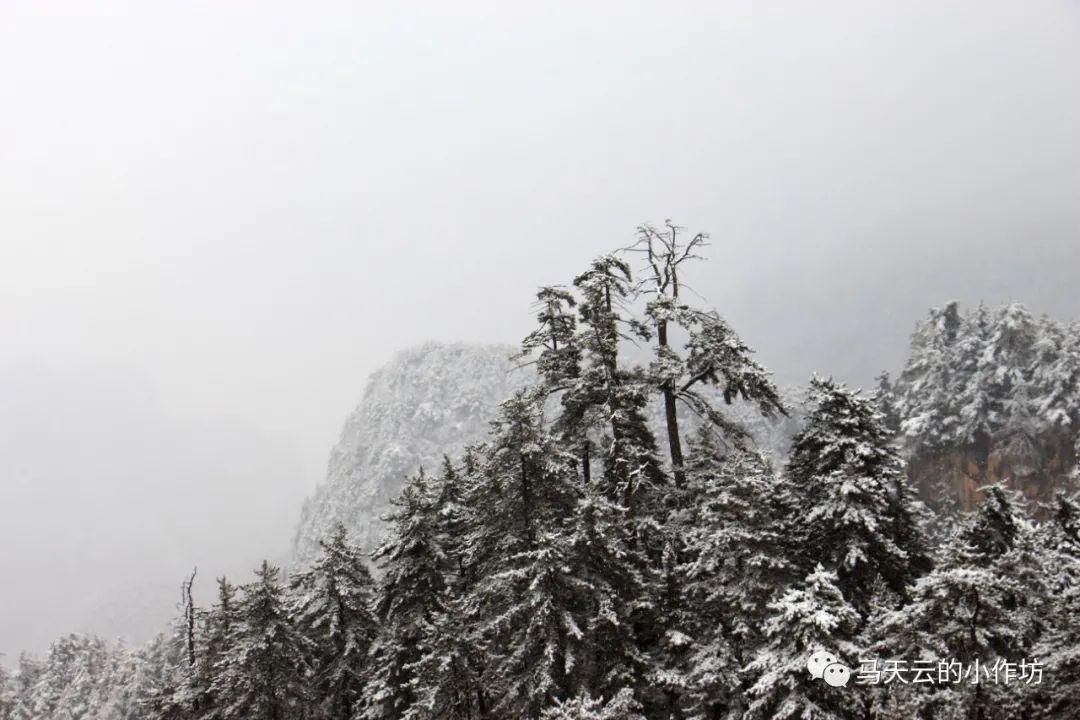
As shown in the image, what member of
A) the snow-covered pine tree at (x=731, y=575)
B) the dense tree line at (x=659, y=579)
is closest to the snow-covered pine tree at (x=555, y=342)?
the dense tree line at (x=659, y=579)

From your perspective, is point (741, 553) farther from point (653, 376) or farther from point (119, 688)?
point (119, 688)

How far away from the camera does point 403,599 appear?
23.9 m

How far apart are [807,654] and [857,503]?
227 inches

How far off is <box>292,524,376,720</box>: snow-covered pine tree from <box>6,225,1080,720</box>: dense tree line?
0.12m

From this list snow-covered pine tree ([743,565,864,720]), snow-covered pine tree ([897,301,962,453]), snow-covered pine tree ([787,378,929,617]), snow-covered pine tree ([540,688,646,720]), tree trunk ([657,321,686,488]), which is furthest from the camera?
snow-covered pine tree ([897,301,962,453])

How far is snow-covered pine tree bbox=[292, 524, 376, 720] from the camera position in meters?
25.9

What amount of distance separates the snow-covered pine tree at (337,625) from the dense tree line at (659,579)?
0.12 metres

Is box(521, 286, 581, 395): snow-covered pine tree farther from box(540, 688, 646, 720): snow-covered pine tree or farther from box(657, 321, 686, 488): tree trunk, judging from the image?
box(540, 688, 646, 720): snow-covered pine tree

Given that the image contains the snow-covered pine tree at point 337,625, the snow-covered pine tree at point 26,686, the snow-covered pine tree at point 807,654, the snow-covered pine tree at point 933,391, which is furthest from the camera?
the snow-covered pine tree at point 26,686

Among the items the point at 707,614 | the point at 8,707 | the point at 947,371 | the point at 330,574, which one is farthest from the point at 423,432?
the point at 707,614

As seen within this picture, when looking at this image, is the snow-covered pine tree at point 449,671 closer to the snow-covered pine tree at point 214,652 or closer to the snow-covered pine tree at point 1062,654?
the snow-covered pine tree at point 214,652

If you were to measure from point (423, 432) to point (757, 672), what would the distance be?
181471mm

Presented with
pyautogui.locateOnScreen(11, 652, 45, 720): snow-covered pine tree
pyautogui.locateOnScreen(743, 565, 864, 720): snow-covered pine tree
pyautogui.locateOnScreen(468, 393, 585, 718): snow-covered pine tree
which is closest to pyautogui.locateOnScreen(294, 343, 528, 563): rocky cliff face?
pyautogui.locateOnScreen(11, 652, 45, 720): snow-covered pine tree

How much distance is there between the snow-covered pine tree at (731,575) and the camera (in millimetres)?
15898
